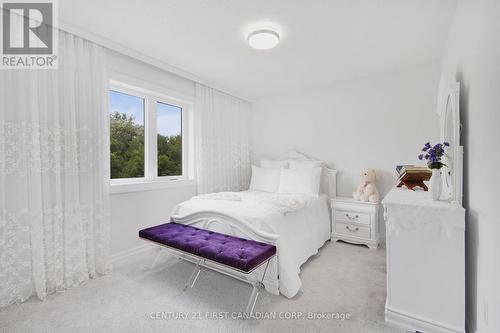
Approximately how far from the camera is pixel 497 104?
3.46 ft

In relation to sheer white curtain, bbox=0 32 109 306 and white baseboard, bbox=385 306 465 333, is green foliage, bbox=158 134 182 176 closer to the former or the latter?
sheer white curtain, bbox=0 32 109 306

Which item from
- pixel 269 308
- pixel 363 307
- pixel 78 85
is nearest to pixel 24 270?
pixel 78 85

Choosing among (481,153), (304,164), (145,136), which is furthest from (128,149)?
(481,153)

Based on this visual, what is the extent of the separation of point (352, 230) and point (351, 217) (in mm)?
176

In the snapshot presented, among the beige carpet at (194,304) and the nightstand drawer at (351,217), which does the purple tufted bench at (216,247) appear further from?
the nightstand drawer at (351,217)

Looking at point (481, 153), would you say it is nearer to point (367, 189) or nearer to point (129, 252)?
point (367, 189)

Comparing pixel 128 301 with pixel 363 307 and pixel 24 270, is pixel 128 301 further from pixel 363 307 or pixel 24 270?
pixel 363 307

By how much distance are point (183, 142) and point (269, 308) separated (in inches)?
102

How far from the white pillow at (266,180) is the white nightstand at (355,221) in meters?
0.91

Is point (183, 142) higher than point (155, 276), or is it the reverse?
point (183, 142)

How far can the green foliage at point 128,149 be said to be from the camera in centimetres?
285

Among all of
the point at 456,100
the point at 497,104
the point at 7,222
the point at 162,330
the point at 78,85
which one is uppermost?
the point at 78,85

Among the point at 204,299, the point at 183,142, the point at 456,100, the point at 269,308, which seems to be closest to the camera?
the point at 456,100

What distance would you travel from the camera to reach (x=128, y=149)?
298 cm
